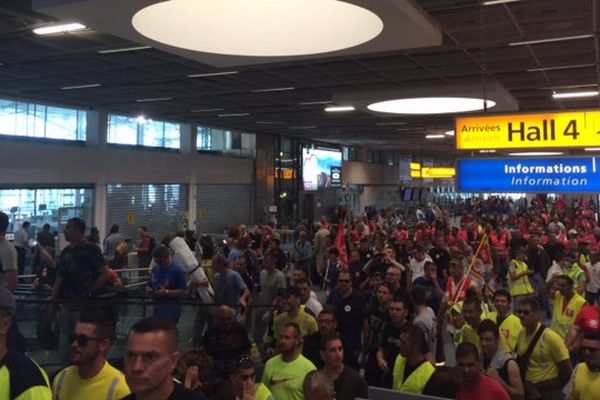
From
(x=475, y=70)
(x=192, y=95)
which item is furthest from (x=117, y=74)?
(x=475, y=70)

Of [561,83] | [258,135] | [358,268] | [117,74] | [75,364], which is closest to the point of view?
[75,364]

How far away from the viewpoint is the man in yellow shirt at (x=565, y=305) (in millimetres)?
6302

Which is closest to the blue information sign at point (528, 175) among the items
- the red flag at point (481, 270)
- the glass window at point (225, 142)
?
the red flag at point (481, 270)

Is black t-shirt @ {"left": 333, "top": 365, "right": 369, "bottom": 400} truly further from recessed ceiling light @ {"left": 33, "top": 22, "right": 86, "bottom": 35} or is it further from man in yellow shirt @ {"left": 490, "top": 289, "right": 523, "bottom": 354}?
recessed ceiling light @ {"left": 33, "top": 22, "right": 86, "bottom": 35}

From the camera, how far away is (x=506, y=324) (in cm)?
543

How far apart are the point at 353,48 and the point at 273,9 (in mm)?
1063

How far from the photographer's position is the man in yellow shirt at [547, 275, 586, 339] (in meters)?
6.30

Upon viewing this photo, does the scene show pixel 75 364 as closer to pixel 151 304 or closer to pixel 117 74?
pixel 151 304

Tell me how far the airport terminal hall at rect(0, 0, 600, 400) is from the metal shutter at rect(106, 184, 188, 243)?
3.7 inches

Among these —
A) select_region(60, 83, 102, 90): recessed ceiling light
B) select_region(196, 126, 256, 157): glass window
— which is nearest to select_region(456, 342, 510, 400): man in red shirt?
select_region(60, 83, 102, 90): recessed ceiling light

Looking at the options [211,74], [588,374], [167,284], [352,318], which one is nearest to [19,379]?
[588,374]

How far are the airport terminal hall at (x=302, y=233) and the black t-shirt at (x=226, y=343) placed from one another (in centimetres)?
1

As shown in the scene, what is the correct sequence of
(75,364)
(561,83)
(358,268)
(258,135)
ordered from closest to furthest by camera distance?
(75,364) < (358,268) < (561,83) < (258,135)

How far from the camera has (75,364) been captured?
325 cm
